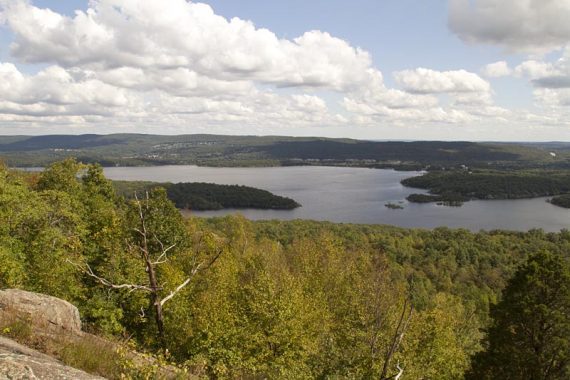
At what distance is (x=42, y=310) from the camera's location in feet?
40.7

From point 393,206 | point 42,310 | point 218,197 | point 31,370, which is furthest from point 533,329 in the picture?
point 218,197

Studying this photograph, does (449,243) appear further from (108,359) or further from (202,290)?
(108,359)

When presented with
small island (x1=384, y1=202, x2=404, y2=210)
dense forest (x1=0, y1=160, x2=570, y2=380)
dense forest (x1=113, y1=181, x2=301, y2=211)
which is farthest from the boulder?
small island (x1=384, y1=202, x2=404, y2=210)

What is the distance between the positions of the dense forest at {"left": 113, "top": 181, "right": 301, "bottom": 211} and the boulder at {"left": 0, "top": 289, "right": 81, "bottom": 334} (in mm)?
163307

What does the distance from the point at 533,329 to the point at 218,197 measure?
171 meters

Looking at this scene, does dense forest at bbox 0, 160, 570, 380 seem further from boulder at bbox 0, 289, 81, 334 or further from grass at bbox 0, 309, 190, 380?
grass at bbox 0, 309, 190, 380

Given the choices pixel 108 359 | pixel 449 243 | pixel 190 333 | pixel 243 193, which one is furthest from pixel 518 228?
pixel 108 359

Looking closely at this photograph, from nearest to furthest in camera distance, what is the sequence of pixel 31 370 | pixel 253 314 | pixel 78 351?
pixel 31 370
pixel 78 351
pixel 253 314

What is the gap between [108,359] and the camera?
948cm

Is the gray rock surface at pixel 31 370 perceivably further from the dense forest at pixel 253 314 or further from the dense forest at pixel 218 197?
the dense forest at pixel 218 197

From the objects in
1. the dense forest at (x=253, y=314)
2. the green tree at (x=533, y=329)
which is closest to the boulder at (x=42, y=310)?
the dense forest at (x=253, y=314)

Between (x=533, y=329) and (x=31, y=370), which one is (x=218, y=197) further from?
(x=31, y=370)

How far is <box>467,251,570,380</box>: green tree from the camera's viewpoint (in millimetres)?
22344

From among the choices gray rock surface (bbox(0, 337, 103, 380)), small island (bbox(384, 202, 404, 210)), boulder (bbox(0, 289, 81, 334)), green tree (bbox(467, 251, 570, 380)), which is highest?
gray rock surface (bbox(0, 337, 103, 380))
